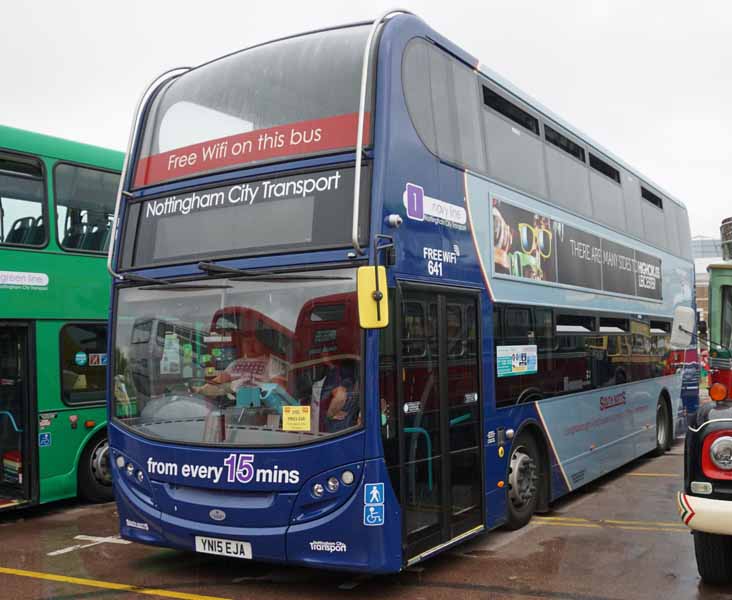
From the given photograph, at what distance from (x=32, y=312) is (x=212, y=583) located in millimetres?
4179

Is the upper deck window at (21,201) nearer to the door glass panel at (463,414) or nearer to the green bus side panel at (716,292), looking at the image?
the door glass panel at (463,414)

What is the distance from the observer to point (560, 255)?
8930 millimetres

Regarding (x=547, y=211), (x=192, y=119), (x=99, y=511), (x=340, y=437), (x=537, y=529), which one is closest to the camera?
(x=340, y=437)

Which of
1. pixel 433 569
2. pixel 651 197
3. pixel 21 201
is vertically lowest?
pixel 433 569

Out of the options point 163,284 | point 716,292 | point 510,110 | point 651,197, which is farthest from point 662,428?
point 163,284

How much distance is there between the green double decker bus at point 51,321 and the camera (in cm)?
890

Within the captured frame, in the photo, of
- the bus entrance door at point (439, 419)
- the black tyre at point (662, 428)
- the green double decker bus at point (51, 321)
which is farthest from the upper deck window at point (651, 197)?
the green double decker bus at point (51, 321)

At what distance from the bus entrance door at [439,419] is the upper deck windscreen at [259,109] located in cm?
146

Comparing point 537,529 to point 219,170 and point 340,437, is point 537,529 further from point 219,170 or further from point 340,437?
point 219,170

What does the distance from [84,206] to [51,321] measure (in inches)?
58.8

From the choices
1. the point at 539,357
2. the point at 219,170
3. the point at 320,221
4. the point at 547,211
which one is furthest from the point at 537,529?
the point at 219,170

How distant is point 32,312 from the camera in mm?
8961

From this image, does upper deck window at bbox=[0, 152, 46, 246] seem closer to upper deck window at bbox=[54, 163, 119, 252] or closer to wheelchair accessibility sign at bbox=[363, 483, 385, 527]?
upper deck window at bbox=[54, 163, 119, 252]

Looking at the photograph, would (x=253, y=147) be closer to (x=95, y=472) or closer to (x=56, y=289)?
(x=56, y=289)
